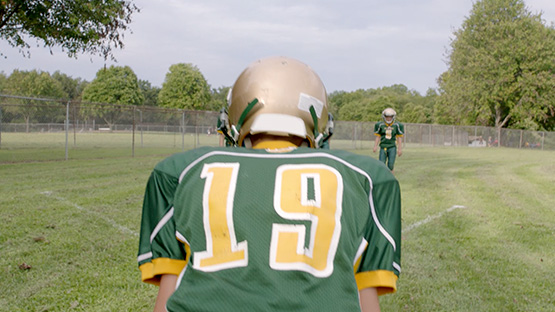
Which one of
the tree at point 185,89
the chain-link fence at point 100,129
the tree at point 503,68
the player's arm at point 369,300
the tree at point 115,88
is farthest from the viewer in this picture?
the tree at point 185,89

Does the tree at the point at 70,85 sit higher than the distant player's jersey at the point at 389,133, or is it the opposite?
the tree at the point at 70,85

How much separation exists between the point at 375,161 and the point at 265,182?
388 mm

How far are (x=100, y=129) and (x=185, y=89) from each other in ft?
206

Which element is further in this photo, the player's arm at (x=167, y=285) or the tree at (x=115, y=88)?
the tree at (x=115, y=88)

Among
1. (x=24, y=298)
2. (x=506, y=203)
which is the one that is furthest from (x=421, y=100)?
(x=24, y=298)

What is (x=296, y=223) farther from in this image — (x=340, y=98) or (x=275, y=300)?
(x=340, y=98)

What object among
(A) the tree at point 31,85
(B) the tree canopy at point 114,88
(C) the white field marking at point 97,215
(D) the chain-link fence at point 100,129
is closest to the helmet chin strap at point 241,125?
(C) the white field marking at point 97,215

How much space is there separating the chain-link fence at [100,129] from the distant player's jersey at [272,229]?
1854 cm

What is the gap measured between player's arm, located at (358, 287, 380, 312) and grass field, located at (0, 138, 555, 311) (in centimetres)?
305

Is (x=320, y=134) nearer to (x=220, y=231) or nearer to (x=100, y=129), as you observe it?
(x=220, y=231)

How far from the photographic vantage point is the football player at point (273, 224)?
4.21ft

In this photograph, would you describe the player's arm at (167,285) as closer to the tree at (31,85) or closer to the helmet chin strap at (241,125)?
the helmet chin strap at (241,125)

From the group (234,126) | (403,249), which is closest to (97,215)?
(403,249)

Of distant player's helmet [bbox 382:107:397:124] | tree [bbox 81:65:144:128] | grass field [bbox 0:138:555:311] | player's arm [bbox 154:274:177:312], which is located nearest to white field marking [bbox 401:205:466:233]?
grass field [bbox 0:138:555:311]
